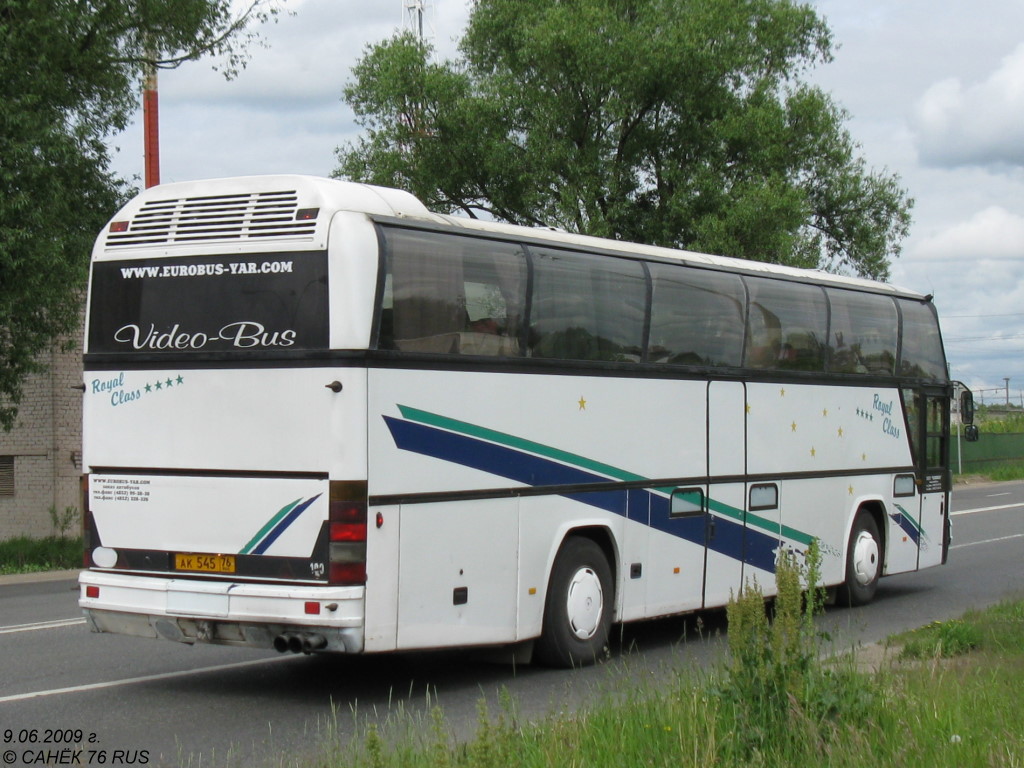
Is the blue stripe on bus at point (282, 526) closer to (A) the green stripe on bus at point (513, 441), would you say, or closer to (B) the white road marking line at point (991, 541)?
(A) the green stripe on bus at point (513, 441)

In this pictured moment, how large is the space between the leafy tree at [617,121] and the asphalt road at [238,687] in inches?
668

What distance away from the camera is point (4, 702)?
859cm

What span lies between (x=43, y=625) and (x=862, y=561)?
8.51 metres

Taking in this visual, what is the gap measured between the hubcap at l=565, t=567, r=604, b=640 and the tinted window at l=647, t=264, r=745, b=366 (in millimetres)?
2018

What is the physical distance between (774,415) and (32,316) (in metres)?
11.3

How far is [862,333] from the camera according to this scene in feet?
47.5

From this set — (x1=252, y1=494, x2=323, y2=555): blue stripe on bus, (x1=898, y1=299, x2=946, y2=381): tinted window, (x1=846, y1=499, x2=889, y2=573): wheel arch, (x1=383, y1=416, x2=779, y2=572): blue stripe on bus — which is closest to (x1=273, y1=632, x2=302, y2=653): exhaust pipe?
(x1=252, y1=494, x2=323, y2=555): blue stripe on bus

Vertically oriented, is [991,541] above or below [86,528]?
below

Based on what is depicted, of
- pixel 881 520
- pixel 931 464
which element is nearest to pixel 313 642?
pixel 881 520

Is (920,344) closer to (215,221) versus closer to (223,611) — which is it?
(215,221)

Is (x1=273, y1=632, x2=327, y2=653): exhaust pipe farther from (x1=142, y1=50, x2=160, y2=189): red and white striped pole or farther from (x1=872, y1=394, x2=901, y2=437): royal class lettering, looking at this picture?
(x1=142, y1=50, x2=160, y2=189): red and white striped pole

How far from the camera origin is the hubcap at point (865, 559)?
1445 centimetres

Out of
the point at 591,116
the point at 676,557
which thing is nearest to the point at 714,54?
the point at 591,116

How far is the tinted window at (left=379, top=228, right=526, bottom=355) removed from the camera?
8758mm
